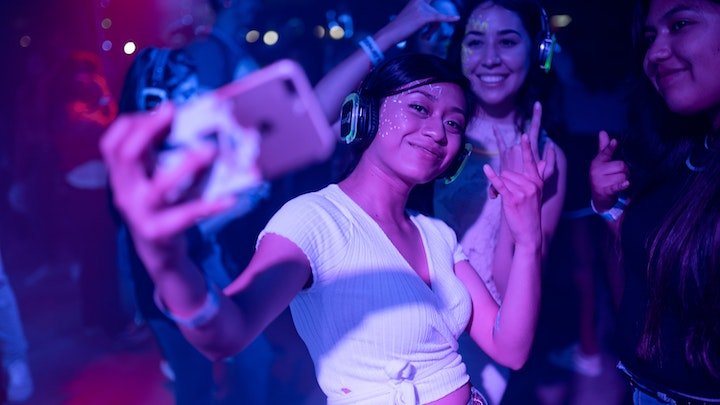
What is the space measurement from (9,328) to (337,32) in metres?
2.50

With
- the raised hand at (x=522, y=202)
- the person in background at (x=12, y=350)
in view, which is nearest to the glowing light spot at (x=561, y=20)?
the raised hand at (x=522, y=202)

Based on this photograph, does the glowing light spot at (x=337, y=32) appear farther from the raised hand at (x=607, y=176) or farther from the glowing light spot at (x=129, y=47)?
the raised hand at (x=607, y=176)

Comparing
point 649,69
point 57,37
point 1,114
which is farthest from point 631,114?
point 1,114

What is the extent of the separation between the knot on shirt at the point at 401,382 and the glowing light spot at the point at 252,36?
2.24m

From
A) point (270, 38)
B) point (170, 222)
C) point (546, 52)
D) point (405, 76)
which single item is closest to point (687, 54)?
point (546, 52)

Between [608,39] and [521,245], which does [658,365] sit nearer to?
[521,245]

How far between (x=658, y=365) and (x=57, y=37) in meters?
2.45

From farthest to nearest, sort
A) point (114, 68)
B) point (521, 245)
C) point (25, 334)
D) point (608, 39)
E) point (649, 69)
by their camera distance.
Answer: point (608, 39) < point (25, 334) < point (114, 68) < point (649, 69) < point (521, 245)

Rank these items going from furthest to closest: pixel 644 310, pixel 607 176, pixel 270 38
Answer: pixel 270 38, pixel 607 176, pixel 644 310

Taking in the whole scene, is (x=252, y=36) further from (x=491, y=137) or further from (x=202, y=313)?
(x=202, y=313)

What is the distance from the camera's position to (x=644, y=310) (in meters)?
1.31

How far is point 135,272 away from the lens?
76.0 inches

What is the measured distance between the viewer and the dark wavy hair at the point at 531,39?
1.72 meters

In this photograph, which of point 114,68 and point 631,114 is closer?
point 631,114
